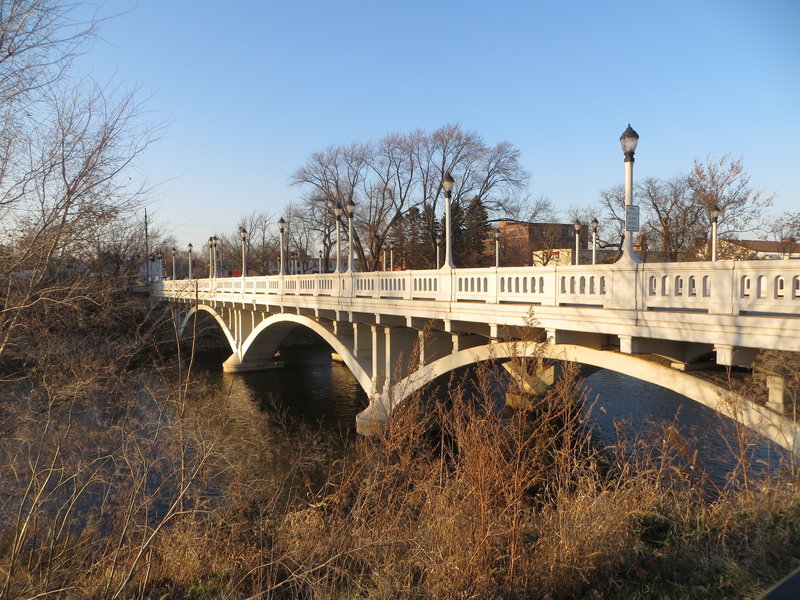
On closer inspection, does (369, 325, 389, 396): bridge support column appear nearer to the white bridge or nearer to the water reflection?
the white bridge

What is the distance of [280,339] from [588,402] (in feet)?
52.5

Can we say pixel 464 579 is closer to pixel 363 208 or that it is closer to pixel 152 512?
pixel 152 512

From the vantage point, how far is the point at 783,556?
466 centimetres

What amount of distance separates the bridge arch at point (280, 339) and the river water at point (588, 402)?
111 centimetres

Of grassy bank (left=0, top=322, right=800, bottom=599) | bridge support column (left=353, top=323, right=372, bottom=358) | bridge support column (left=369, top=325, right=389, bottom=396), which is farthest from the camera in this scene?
bridge support column (left=353, top=323, right=372, bottom=358)

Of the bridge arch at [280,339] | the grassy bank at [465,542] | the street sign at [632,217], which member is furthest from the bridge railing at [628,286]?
the bridge arch at [280,339]

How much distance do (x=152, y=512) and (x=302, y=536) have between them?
520cm

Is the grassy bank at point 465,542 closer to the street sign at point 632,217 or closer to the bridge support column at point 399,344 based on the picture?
the street sign at point 632,217

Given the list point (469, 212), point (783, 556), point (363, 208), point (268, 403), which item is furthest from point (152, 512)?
point (363, 208)

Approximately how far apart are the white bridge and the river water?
8.36ft

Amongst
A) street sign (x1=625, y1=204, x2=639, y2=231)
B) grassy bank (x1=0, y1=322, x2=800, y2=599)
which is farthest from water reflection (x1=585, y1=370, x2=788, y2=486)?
grassy bank (x1=0, y1=322, x2=800, y2=599)

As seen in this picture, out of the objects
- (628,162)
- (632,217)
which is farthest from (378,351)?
(632,217)

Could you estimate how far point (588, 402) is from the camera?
17.9 meters

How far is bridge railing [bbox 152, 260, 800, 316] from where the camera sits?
19.7ft
